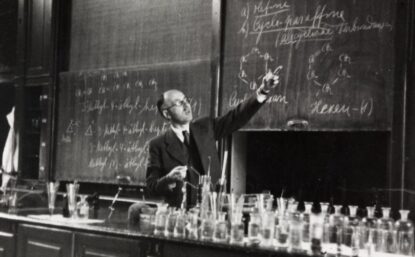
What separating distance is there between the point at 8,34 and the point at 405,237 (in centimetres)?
565

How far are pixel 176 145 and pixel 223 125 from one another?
1.22ft

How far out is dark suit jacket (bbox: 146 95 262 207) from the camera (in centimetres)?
404

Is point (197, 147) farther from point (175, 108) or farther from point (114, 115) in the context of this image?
point (114, 115)

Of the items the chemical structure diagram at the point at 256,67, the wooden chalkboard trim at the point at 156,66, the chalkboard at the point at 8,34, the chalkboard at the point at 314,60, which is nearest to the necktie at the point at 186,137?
the chalkboard at the point at 314,60

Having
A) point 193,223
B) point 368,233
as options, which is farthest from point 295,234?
point 193,223

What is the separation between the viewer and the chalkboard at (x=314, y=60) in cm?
381

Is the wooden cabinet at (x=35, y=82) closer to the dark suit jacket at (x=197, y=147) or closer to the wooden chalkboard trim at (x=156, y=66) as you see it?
the wooden chalkboard trim at (x=156, y=66)

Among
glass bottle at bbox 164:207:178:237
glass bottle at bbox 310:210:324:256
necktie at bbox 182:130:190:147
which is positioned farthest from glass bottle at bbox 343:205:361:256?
necktie at bbox 182:130:190:147

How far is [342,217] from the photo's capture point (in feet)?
9.25

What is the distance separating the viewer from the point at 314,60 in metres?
4.17

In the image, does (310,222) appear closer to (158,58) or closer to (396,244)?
(396,244)

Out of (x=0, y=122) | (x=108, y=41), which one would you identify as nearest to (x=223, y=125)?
(x=108, y=41)

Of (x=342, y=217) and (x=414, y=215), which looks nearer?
(x=342, y=217)

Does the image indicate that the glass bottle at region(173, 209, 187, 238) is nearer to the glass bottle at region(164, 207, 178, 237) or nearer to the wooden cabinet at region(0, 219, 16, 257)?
the glass bottle at region(164, 207, 178, 237)
